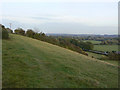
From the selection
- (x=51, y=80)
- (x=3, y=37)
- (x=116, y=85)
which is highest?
(x=3, y=37)

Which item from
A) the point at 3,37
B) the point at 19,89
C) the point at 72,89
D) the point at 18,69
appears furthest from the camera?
the point at 3,37

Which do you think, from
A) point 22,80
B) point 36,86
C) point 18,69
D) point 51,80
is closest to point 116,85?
point 51,80

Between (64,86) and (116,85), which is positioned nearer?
(64,86)

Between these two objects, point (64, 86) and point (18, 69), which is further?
point (18, 69)

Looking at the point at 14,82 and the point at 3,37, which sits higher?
the point at 3,37

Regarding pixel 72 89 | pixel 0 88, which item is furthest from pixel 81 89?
pixel 0 88

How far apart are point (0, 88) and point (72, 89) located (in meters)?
2.81

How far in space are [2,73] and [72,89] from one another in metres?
3.55

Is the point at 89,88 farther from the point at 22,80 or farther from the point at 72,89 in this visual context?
the point at 22,80

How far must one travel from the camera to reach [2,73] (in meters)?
6.13

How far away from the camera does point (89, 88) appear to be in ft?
17.5

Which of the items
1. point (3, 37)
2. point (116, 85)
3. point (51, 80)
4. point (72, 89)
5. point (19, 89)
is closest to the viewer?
point (19, 89)

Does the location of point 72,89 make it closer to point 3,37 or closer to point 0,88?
point 0,88

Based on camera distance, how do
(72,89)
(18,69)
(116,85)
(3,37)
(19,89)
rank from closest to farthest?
(19,89)
(72,89)
(116,85)
(18,69)
(3,37)
